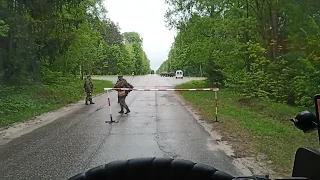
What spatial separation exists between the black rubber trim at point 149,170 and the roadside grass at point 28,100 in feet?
37.9

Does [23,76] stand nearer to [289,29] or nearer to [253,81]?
[253,81]

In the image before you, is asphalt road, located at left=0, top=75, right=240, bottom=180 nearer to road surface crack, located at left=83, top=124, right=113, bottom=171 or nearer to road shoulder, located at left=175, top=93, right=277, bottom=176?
road surface crack, located at left=83, top=124, right=113, bottom=171

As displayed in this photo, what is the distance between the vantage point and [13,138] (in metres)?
10.2

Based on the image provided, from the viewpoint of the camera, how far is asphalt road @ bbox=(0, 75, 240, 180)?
654 cm

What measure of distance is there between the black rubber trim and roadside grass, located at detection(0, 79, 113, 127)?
37.9ft

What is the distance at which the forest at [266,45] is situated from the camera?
14.2 m

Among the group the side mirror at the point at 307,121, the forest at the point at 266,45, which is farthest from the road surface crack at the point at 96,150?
the forest at the point at 266,45

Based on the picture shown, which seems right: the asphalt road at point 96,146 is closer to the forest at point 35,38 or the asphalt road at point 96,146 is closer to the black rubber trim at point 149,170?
the black rubber trim at point 149,170

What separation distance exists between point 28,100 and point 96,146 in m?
12.0

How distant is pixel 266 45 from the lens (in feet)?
66.9

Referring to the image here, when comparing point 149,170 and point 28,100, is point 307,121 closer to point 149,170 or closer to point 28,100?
point 149,170

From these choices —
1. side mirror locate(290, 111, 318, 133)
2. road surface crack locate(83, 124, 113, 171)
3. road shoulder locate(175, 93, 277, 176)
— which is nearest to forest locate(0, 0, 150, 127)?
road surface crack locate(83, 124, 113, 171)

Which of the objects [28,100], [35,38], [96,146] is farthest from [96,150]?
[35,38]

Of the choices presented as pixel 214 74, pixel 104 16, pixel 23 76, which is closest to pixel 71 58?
pixel 23 76
